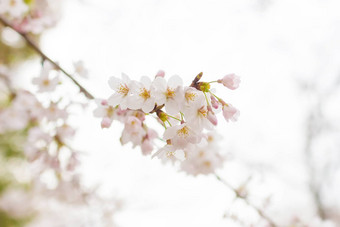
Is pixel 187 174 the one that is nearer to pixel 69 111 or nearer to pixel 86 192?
pixel 69 111

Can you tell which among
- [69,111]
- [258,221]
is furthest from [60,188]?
[258,221]

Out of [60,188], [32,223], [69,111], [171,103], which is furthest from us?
[32,223]

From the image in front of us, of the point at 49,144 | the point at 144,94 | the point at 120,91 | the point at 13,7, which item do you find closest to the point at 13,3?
the point at 13,7

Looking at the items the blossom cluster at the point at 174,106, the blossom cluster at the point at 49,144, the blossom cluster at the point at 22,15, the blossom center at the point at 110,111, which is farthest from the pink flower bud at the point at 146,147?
the blossom cluster at the point at 22,15

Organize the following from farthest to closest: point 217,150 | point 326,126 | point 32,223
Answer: point 326,126 < point 32,223 < point 217,150

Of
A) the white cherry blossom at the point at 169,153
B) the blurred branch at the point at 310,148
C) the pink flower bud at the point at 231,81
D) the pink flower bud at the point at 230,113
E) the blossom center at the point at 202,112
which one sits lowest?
the white cherry blossom at the point at 169,153

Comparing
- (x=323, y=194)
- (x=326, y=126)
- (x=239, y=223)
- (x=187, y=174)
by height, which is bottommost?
(x=187, y=174)

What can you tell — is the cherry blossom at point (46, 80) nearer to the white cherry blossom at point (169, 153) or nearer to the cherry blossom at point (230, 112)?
the white cherry blossom at point (169, 153)
